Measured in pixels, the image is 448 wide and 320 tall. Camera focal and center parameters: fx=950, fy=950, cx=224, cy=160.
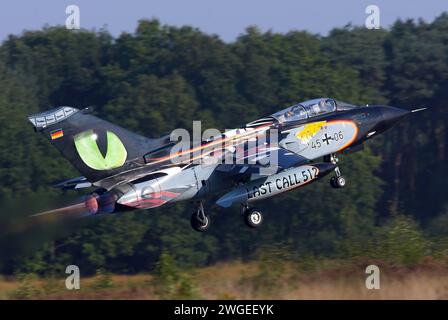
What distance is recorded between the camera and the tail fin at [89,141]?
734 inches

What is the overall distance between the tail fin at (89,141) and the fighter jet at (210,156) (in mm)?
20

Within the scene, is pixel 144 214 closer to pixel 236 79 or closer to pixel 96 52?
pixel 236 79

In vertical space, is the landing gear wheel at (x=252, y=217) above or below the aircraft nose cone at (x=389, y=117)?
below

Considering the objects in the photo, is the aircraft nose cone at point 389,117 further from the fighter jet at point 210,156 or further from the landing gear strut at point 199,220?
the landing gear strut at point 199,220

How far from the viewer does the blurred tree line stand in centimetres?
4434

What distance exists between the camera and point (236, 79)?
55250 millimetres

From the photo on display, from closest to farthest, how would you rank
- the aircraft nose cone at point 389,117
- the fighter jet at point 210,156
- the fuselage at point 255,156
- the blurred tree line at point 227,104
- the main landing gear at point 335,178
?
the fighter jet at point 210,156, the fuselage at point 255,156, the main landing gear at point 335,178, the aircraft nose cone at point 389,117, the blurred tree line at point 227,104

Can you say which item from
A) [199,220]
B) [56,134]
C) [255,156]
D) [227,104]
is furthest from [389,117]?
[227,104]

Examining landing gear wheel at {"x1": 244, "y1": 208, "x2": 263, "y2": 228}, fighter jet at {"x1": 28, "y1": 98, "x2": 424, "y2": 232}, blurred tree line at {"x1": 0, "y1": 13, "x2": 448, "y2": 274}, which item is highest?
blurred tree line at {"x1": 0, "y1": 13, "x2": 448, "y2": 274}

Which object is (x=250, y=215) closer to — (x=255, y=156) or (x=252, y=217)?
(x=252, y=217)

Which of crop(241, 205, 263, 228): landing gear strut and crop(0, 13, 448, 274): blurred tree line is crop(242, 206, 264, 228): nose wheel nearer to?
crop(241, 205, 263, 228): landing gear strut

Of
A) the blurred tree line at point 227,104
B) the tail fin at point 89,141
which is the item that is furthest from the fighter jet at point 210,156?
the blurred tree line at point 227,104

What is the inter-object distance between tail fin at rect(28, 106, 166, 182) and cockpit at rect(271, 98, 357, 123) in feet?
12.4

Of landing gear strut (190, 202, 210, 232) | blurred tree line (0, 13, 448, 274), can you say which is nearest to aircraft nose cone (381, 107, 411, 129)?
landing gear strut (190, 202, 210, 232)
